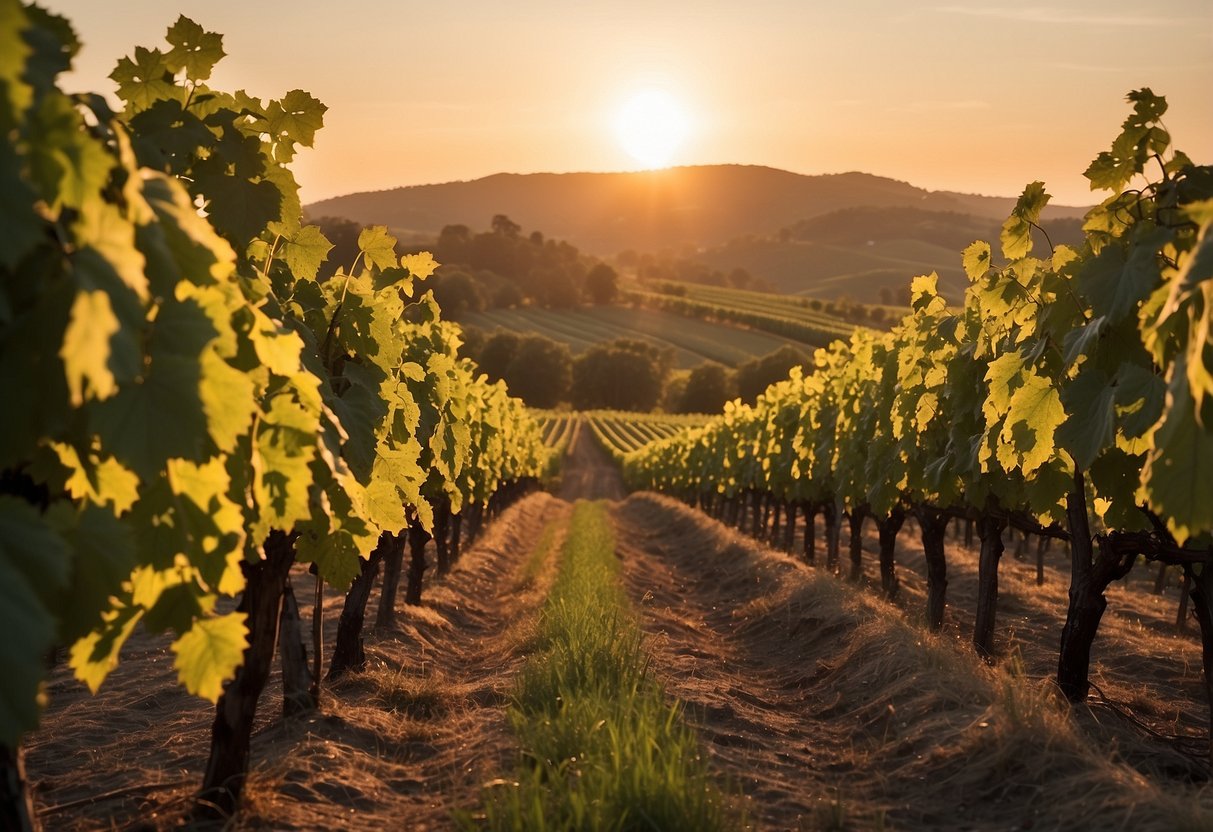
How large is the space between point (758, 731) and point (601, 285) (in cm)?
12875

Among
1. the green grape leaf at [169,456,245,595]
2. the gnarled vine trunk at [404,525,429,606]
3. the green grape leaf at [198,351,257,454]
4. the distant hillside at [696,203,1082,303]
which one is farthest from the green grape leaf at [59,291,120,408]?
the distant hillside at [696,203,1082,303]

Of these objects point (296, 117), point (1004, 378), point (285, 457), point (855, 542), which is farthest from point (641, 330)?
point (285, 457)

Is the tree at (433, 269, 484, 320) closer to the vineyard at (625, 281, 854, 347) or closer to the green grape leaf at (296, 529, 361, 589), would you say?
the vineyard at (625, 281, 854, 347)

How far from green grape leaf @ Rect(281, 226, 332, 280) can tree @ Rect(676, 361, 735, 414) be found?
281ft

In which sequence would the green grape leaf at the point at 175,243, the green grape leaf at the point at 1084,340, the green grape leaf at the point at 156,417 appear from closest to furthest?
the green grape leaf at the point at 156,417, the green grape leaf at the point at 175,243, the green grape leaf at the point at 1084,340

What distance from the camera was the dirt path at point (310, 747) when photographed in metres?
5.11

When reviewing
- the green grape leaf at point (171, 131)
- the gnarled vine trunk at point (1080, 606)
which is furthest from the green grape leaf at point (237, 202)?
the gnarled vine trunk at point (1080, 606)

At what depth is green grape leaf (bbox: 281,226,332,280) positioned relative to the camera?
6.09 m

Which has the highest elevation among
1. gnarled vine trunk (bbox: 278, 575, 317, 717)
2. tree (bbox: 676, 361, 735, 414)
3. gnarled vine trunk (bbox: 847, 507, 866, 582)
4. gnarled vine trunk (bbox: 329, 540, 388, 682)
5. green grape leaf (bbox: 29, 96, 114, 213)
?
green grape leaf (bbox: 29, 96, 114, 213)

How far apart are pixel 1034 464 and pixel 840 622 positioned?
4898 millimetres

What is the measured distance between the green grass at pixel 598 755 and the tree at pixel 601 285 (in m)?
128

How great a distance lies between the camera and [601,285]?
134875mm

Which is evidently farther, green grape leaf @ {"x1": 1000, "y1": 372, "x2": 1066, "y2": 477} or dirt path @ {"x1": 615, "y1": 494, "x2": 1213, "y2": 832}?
green grape leaf @ {"x1": 1000, "y1": 372, "x2": 1066, "y2": 477}

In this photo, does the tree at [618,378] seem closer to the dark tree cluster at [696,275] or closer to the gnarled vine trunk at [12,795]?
the dark tree cluster at [696,275]
